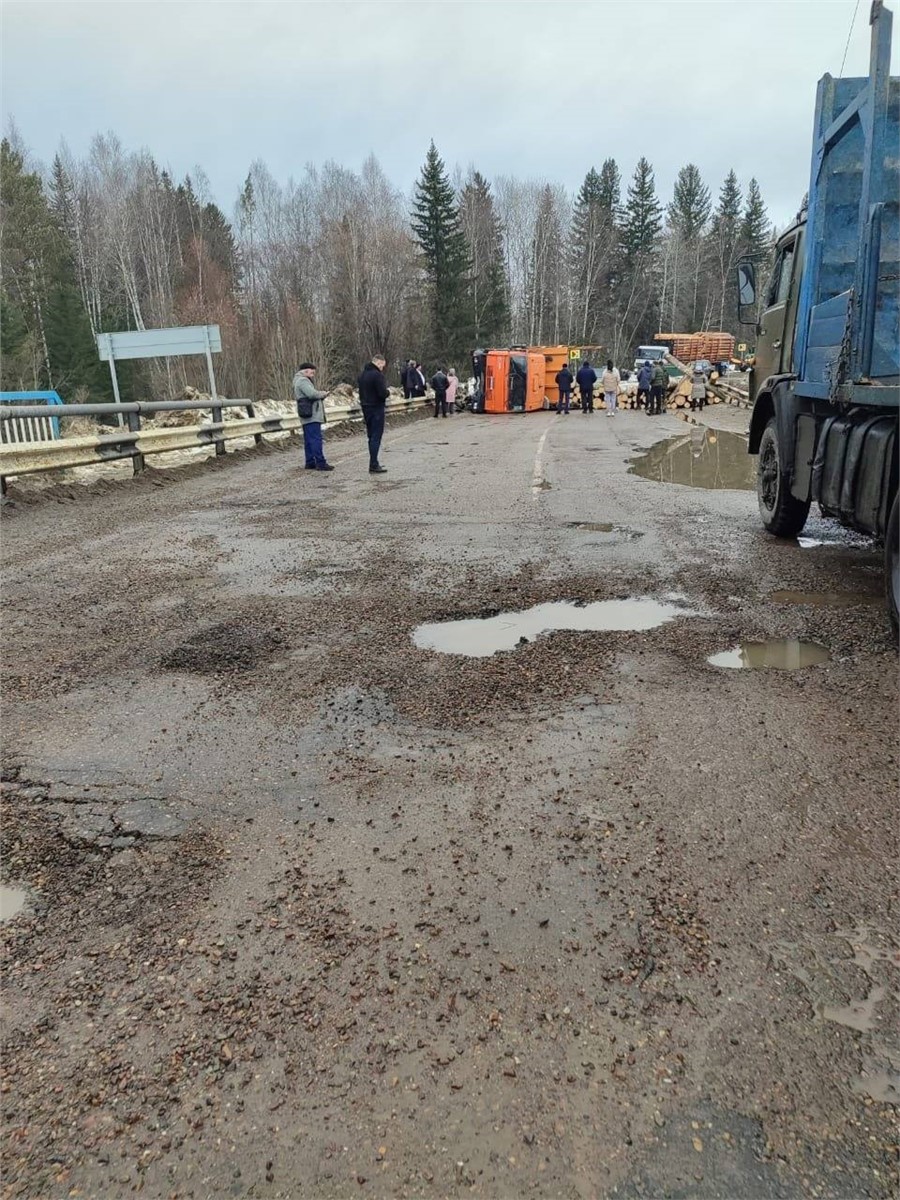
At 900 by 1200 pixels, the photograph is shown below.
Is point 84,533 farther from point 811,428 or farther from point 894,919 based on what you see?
point 894,919

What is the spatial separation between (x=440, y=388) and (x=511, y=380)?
4090mm

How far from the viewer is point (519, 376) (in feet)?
112

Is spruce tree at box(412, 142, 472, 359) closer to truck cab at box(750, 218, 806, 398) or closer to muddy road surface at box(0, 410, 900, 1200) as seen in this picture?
truck cab at box(750, 218, 806, 398)

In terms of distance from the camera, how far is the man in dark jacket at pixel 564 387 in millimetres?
33156

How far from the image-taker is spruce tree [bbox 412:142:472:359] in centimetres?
5594

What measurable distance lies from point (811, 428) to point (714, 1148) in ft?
20.6

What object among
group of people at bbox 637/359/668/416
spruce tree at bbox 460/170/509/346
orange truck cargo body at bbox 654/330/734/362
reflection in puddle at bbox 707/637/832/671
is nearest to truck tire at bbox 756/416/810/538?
reflection in puddle at bbox 707/637/832/671

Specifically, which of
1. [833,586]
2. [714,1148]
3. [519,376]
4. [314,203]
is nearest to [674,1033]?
[714,1148]

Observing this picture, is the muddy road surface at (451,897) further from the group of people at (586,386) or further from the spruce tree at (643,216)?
the spruce tree at (643,216)

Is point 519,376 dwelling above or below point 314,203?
below

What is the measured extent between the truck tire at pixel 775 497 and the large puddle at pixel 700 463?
11.5 ft

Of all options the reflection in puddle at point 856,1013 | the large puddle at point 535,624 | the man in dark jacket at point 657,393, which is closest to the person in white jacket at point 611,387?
the man in dark jacket at point 657,393

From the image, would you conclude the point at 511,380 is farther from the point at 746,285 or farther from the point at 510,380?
the point at 746,285

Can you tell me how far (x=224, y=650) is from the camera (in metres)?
4.86
